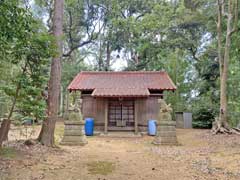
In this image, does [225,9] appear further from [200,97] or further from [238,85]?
[200,97]

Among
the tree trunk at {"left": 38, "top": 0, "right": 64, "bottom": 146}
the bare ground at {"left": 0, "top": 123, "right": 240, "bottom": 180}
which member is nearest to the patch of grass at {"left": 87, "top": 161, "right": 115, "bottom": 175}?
the bare ground at {"left": 0, "top": 123, "right": 240, "bottom": 180}

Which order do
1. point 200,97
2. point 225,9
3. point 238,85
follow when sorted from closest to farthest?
point 225,9
point 238,85
point 200,97

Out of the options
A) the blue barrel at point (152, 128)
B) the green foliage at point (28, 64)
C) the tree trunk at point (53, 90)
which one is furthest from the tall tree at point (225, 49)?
the green foliage at point (28, 64)

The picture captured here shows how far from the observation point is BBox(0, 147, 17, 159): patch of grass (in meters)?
6.82

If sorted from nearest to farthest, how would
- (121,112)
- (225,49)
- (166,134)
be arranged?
(166,134)
(225,49)
(121,112)

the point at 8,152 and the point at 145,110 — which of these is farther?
the point at 145,110

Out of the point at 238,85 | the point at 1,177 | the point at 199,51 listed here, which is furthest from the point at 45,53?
the point at 199,51

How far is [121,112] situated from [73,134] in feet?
18.3

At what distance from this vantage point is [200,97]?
21266mm

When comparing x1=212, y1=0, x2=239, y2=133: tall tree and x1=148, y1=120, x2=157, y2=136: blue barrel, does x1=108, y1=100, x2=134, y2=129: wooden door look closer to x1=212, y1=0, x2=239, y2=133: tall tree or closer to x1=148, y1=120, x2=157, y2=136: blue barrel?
x1=148, y1=120, x2=157, y2=136: blue barrel

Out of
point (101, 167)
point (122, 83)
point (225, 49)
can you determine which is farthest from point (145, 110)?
point (101, 167)

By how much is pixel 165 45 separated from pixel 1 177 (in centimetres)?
1804

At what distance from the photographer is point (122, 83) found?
1688 centimetres

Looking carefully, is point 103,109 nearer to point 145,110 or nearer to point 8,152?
point 145,110
